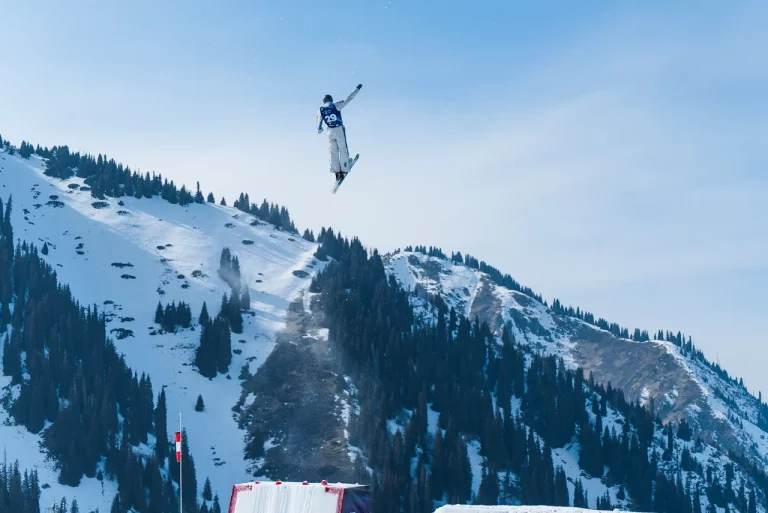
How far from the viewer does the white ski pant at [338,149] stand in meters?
43.2

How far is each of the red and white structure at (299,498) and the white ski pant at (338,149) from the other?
15.7 m

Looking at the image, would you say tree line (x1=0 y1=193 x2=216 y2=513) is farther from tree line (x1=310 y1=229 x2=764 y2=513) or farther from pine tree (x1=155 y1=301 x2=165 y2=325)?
tree line (x1=310 y1=229 x2=764 y2=513)

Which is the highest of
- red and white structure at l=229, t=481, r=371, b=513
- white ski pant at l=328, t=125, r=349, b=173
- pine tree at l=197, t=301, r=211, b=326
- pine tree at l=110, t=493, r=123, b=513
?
pine tree at l=197, t=301, r=211, b=326

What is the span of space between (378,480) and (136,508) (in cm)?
3524

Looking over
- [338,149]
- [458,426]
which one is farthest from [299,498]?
[458,426]

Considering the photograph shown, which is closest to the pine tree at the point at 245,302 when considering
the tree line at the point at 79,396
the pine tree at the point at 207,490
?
the tree line at the point at 79,396

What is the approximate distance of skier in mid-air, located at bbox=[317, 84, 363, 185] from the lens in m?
42.4

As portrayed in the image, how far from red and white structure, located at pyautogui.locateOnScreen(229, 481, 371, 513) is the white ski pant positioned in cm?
1575

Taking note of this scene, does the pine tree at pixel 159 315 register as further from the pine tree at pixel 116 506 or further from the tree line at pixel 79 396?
the pine tree at pixel 116 506

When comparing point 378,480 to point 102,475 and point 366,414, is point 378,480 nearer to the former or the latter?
point 366,414

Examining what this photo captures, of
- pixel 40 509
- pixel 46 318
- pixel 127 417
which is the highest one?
pixel 46 318

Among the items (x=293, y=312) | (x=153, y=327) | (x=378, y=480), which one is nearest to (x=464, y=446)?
(x=378, y=480)

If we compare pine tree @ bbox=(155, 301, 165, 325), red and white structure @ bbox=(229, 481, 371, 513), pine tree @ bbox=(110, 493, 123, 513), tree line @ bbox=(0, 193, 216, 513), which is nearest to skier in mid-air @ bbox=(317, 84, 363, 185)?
red and white structure @ bbox=(229, 481, 371, 513)

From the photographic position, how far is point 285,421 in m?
154
